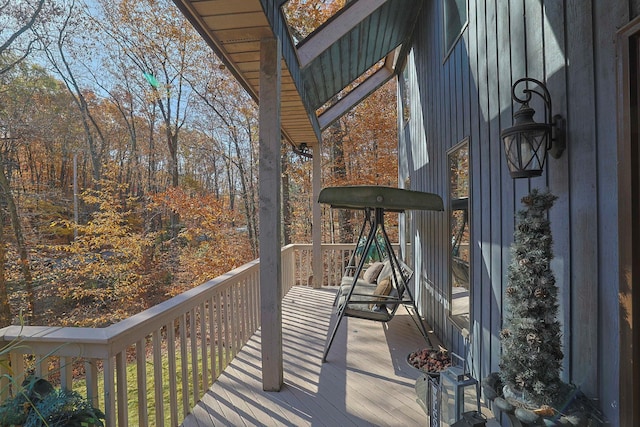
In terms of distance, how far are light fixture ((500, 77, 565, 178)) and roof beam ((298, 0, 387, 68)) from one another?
2.54 metres

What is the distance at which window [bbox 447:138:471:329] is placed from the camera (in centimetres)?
292

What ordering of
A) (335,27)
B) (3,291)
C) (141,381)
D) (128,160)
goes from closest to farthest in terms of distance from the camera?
(141,381)
(335,27)
(3,291)
(128,160)

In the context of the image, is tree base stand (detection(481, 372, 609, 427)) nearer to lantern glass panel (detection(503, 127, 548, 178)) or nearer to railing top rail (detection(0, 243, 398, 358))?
lantern glass panel (detection(503, 127, 548, 178))

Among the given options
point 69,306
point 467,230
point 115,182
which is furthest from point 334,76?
point 69,306

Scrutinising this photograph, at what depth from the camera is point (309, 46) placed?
374cm

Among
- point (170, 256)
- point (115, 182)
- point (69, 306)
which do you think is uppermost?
point (115, 182)

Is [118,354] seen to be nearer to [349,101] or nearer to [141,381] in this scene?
[141,381]

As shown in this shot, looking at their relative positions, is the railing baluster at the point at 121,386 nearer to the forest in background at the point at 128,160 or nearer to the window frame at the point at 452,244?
the window frame at the point at 452,244

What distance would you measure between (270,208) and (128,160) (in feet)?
32.5

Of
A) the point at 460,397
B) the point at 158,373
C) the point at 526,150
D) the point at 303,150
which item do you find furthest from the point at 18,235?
the point at 526,150

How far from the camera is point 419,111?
4.97 m

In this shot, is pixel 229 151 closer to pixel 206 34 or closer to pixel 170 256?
pixel 170 256

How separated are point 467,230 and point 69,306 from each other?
10337 millimetres

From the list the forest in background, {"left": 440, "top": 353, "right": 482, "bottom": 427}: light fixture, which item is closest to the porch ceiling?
{"left": 440, "top": 353, "right": 482, "bottom": 427}: light fixture
